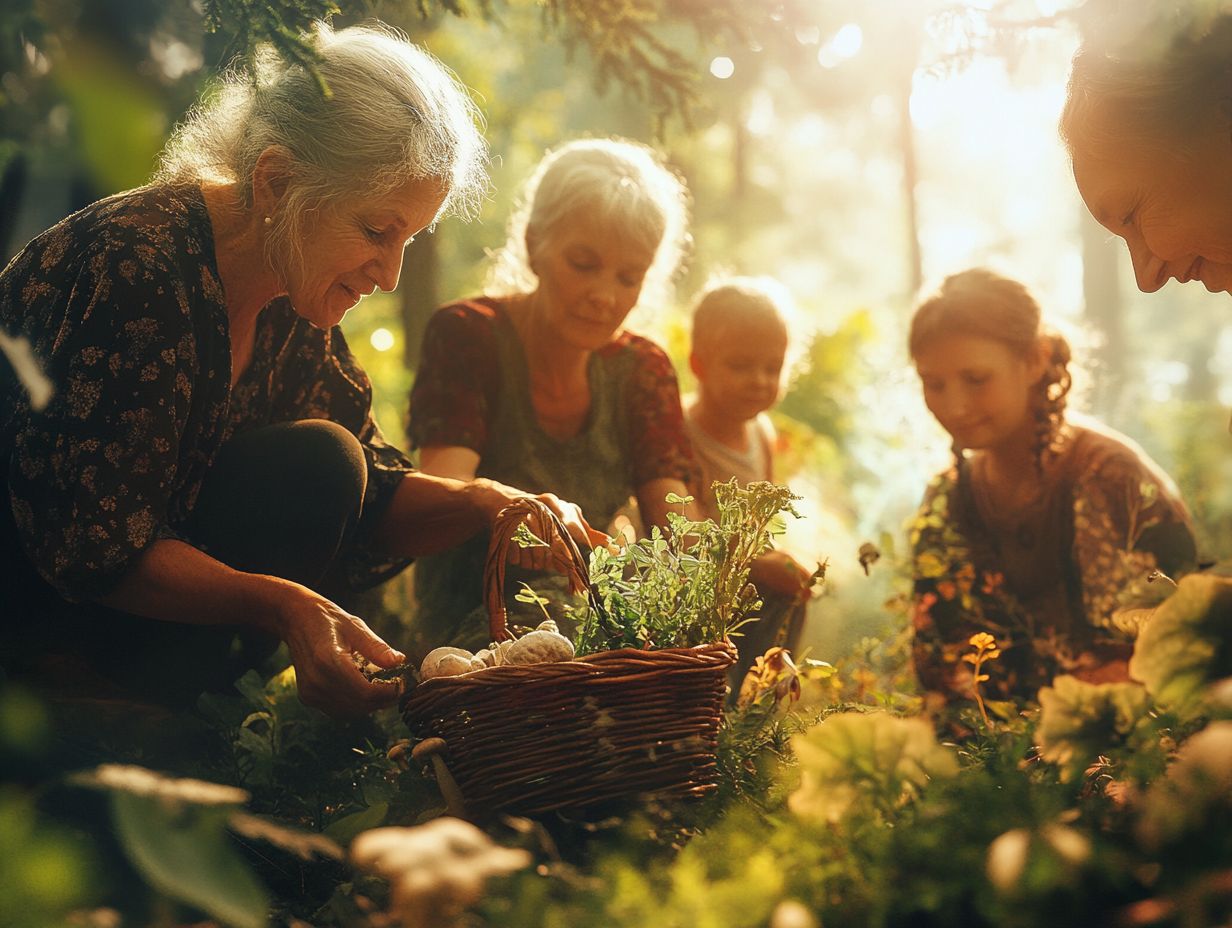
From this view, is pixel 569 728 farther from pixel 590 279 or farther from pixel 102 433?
pixel 590 279

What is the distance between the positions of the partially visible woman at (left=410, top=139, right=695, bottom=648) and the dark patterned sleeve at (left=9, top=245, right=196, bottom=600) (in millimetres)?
1062

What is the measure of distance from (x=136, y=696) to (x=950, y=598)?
7.16 ft

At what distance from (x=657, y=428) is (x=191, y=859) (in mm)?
2279

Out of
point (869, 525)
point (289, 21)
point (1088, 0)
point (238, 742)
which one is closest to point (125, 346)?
point (289, 21)

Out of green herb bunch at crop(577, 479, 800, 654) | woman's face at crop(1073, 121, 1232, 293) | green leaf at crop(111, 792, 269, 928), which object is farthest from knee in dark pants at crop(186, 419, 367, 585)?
woman's face at crop(1073, 121, 1232, 293)

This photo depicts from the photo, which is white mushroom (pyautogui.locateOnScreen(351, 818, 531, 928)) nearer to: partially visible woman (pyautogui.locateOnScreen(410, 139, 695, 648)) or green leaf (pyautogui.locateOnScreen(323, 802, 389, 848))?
green leaf (pyautogui.locateOnScreen(323, 802, 389, 848))

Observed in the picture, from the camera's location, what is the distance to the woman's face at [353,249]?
209 cm

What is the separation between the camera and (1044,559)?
11.0ft

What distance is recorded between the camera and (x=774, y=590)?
261cm

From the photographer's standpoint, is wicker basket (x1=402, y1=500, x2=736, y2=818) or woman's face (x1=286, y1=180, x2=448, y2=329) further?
woman's face (x1=286, y1=180, x2=448, y2=329)

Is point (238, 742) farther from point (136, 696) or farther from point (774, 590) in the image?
point (774, 590)

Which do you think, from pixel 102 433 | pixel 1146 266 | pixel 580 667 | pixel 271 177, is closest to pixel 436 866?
pixel 580 667

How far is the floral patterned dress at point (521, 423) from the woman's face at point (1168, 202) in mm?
1331

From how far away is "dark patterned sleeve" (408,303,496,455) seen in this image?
293 cm
